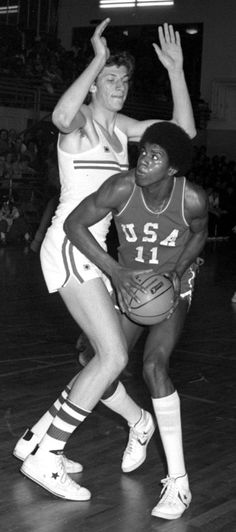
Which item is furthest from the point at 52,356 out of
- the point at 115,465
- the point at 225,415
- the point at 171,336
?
the point at 171,336

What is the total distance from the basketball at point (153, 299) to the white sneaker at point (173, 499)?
63 cm

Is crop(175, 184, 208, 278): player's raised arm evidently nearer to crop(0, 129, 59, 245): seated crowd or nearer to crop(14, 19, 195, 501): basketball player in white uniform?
crop(14, 19, 195, 501): basketball player in white uniform

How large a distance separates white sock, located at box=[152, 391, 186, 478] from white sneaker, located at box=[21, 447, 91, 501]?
361mm

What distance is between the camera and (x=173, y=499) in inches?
131

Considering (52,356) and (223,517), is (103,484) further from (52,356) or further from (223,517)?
(52,356)

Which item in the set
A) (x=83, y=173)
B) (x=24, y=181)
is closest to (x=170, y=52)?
(x=83, y=173)

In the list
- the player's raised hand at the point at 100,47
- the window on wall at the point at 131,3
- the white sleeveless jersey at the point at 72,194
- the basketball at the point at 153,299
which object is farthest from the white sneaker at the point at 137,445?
the window on wall at the point at 131,3

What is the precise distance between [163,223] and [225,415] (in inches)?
66.9

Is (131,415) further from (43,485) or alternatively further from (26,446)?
(43,485)

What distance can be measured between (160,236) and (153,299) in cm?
32

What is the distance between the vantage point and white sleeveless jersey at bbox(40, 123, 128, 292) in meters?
3.55

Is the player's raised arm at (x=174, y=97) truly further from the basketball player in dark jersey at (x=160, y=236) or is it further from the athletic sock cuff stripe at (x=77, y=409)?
the athletic sock cuff stripe at (x=77, y=409)

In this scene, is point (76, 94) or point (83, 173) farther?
point (83, 173)

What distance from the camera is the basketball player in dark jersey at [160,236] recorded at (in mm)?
3395
